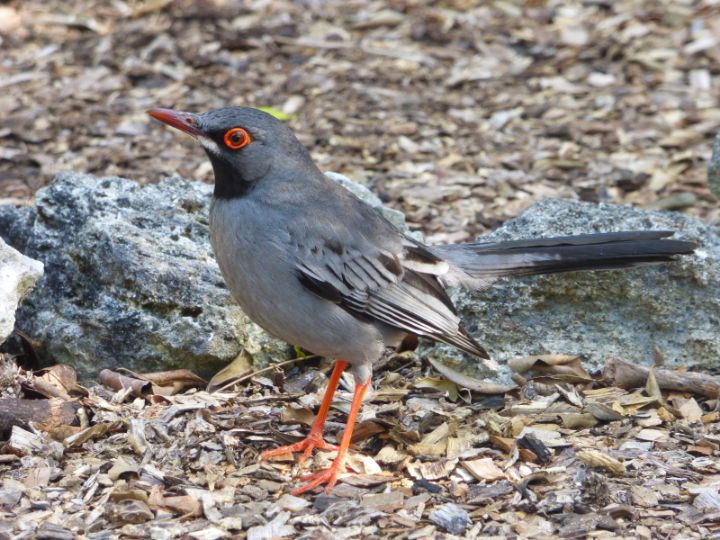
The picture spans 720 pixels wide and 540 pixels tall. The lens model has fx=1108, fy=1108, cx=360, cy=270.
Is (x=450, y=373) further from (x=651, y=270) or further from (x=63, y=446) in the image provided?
(x=63, y=446)

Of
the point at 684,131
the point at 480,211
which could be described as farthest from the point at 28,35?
the point at 684,131

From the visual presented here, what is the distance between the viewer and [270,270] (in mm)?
6223

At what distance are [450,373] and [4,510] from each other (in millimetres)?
2943

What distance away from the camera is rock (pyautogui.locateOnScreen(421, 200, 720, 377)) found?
731cm

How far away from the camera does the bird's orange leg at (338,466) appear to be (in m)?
6.05

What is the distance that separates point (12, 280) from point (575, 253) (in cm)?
340

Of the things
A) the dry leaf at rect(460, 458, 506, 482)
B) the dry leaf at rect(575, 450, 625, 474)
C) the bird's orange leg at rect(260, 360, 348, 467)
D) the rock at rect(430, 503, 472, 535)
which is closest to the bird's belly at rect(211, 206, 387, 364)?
the bird's orange leg at rect(260, 360, 348, 467)

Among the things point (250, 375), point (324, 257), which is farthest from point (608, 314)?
point (250, 375)

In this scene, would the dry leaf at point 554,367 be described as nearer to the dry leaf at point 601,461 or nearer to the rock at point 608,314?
the rock at point 608,314

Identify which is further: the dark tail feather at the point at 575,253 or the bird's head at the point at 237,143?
the dark tail feather at the point at 575,253

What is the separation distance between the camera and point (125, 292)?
7309 millimetres

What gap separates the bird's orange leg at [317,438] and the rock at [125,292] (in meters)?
0.77

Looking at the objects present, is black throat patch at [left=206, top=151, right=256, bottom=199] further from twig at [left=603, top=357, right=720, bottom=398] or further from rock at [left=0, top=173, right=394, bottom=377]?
twig at [left=603, top=357, right=720, bottom=398]

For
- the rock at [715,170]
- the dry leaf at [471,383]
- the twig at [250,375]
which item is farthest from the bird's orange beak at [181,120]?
the rock at [715,170]
